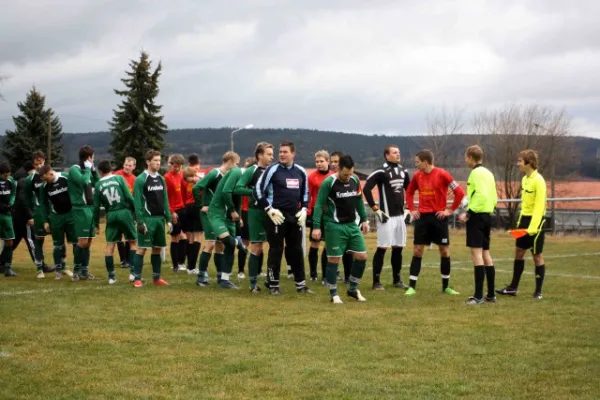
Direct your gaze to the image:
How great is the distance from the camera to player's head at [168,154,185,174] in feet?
51.4

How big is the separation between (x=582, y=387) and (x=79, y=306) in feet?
23.0

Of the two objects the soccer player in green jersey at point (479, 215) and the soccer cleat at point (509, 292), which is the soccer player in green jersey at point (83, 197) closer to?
the soccer player in green jersey at point (479, 215)

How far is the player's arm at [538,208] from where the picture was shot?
11938 mm

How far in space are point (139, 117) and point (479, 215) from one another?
162ft

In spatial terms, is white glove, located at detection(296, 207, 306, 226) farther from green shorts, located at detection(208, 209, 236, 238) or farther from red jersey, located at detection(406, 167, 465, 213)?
red jersey, located at detection(406, 167, 465, 213)

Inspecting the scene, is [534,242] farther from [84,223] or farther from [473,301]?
[84,223]

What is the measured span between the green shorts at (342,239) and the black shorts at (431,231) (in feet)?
4.52

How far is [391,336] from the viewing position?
9055 mm

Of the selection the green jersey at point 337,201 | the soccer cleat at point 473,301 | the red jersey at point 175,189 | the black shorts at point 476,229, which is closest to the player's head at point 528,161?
the black shorts at point 476,229

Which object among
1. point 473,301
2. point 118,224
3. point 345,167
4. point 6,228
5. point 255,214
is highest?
point 345,167

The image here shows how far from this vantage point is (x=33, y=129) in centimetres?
6328

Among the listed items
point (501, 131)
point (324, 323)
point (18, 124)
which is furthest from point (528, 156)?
point (18, 124)

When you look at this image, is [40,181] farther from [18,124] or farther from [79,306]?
[18,124]

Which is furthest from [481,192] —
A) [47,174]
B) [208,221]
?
[47,174]
